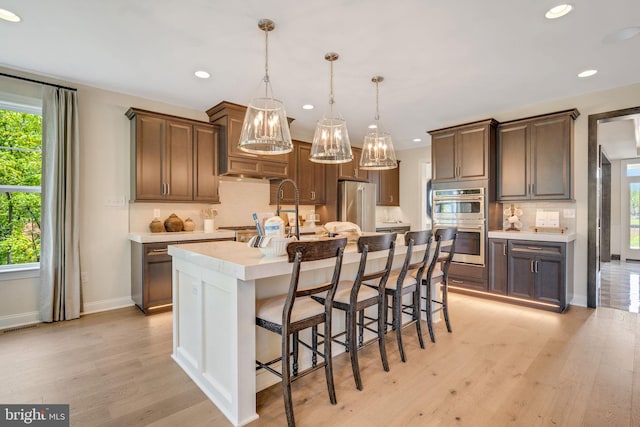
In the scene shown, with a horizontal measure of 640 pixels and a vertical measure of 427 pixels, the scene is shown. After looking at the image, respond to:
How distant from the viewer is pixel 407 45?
2.71 meters

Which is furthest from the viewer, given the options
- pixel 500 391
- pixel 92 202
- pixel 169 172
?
pixel 169 172

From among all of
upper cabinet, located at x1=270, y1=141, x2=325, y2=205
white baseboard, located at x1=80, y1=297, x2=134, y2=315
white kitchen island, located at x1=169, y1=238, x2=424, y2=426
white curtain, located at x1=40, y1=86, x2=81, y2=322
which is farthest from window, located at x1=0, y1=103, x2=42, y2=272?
upper cabinet, located at x1=270, y1=141, x2=325, y2=205

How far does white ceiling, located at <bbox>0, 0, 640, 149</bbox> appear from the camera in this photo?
225 centimetres

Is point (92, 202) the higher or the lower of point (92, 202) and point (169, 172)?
the lower

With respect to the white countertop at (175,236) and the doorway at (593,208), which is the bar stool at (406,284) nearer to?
the white countertop at (175,236)

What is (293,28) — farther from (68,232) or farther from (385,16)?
(68,232)

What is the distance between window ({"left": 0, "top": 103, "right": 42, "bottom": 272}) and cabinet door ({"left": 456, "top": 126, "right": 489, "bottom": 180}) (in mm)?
5288

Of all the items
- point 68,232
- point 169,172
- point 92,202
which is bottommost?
point 68,232

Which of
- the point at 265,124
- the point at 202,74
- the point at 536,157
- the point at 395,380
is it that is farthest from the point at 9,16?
the point at 536,157

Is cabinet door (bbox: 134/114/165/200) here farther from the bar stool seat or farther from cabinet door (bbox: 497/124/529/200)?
cabinet door (bbox: 497/124/529/200)

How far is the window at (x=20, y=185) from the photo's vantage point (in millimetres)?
3279

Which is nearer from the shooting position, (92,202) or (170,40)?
(170,40)

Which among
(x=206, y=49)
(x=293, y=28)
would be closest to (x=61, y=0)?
(x=206, y=49)

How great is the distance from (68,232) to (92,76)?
170 cm
